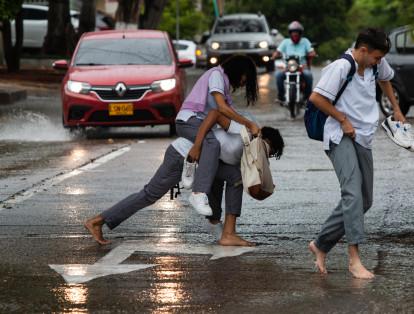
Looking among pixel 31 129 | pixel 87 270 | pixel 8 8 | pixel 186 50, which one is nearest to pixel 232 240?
pixel 87 270

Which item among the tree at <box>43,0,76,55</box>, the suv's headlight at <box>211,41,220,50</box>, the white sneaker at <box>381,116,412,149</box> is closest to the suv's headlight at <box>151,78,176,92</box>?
the white sneaker at <box>381,116,412,149</box>

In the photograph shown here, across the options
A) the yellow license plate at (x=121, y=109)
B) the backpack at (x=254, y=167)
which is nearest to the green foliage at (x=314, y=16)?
the yellow license plate at (x=121, y=109)

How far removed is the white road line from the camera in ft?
39.8

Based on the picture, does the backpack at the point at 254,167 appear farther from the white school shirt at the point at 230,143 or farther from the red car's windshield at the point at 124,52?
the red car's windshield at the point at 124,52

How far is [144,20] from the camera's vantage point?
46531 mm

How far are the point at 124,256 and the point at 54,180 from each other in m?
4.84

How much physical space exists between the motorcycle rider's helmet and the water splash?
Answer: 178 inches

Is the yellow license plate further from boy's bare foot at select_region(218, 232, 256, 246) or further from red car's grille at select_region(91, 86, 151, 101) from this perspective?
boy's bare foot at select_region(218, 232, 256, 246)

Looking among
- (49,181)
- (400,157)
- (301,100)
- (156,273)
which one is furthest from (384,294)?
(301,100)

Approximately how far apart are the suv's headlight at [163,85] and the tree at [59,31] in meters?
19.8

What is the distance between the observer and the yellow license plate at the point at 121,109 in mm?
19078

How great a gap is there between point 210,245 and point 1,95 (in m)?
18.3

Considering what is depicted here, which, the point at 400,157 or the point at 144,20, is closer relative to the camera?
the point at 400,157

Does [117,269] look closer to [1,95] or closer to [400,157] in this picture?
[400,157]
